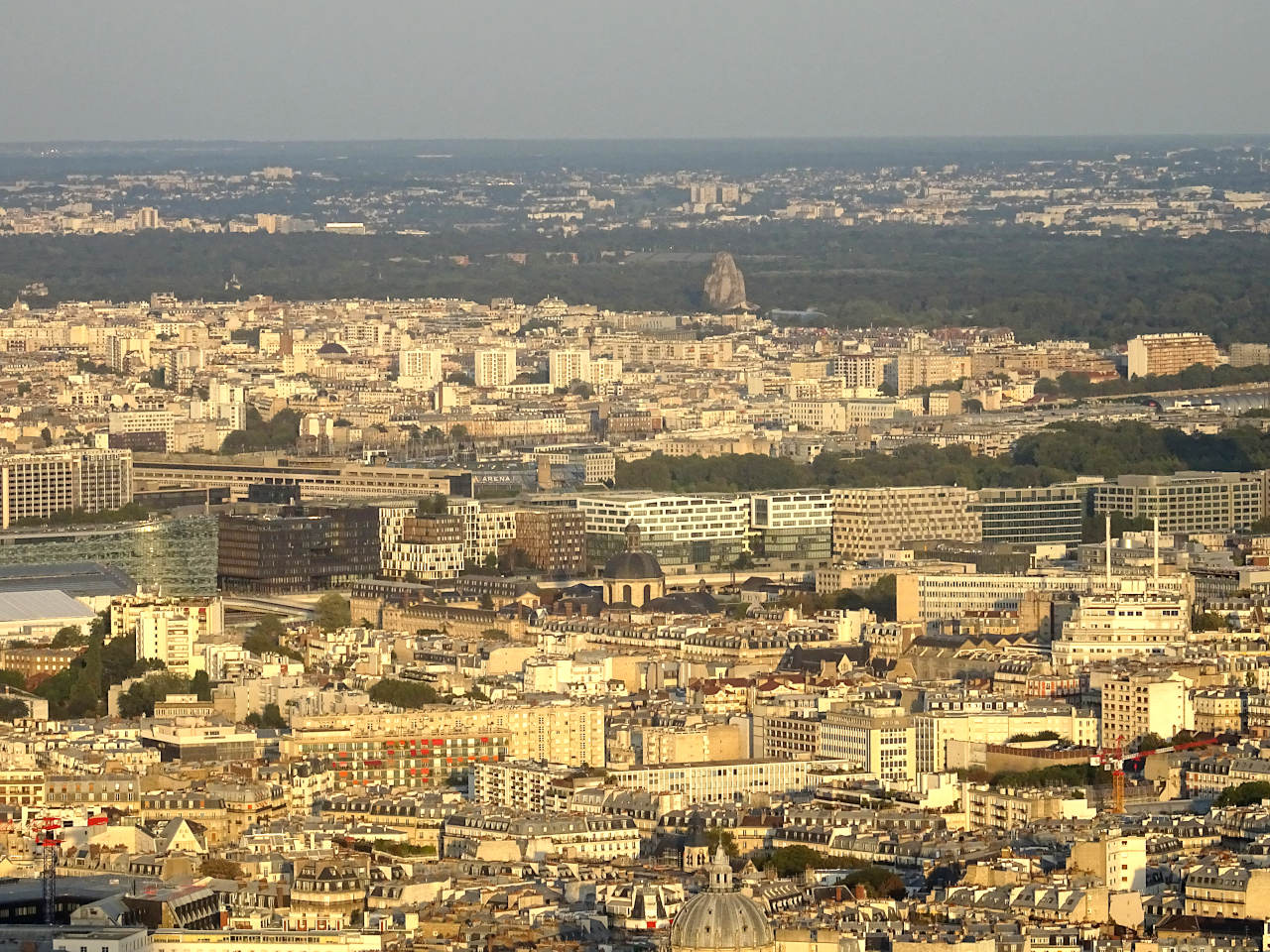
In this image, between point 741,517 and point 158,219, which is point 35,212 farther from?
point 741,517

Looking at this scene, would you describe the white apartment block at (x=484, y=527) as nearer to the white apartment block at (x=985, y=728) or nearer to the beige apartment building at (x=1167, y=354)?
the white apartment block at (x=985, y=728)

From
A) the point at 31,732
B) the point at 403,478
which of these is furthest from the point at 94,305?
the point at 31,732

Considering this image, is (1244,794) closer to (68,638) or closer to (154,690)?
(154,690)

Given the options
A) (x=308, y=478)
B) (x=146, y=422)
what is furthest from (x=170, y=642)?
(x=146, y=422)

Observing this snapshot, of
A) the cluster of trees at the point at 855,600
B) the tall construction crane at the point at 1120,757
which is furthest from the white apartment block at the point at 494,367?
the tall construction crane at the point at 1120,757

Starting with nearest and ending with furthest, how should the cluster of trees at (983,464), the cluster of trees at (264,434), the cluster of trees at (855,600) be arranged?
the cluster of trees at (855,600) → the cluster of trees at (983,464) → the cluster of trees at (264,434)
